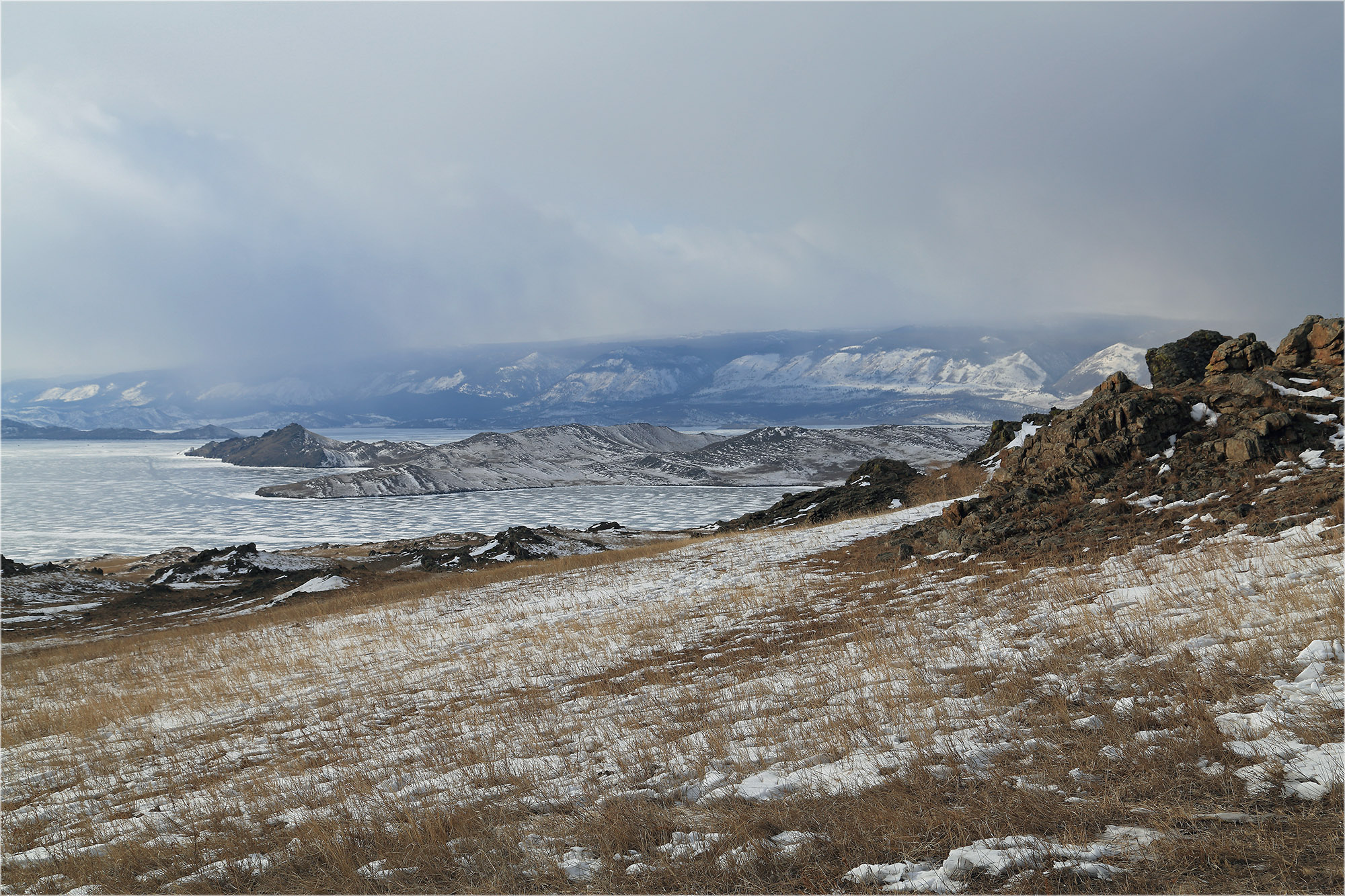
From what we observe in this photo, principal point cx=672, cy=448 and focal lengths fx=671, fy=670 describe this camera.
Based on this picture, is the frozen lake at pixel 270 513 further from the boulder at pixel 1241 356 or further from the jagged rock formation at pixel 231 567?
the boulder at pixel 1241 356

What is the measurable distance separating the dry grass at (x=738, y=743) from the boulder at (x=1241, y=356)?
13381 millimetres

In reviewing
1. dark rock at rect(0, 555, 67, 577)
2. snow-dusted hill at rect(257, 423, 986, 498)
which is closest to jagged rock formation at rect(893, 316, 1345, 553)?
dark rock at rect(0, 555, 67, 577)

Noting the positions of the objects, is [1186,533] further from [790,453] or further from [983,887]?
[790,453]

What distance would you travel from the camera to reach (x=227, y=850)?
536 centimetres

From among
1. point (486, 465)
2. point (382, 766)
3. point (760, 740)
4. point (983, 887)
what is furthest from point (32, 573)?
point (486, 465)

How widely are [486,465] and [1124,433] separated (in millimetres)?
159148

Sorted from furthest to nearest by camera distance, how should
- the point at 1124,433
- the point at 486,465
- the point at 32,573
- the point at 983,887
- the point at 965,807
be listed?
the point at 486,465, the point at 32,573, the point at 1124,433, the point at 965,807, the point at 983,887

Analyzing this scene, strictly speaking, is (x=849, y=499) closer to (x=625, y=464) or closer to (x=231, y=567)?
(x=231, y=567)

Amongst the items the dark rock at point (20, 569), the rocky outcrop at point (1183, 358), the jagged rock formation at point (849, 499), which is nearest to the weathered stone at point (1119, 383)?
the rocky outcrop at point (1183, 358)

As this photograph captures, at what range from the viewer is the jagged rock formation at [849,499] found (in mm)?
34719

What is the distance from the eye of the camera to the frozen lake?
83625 millimetres

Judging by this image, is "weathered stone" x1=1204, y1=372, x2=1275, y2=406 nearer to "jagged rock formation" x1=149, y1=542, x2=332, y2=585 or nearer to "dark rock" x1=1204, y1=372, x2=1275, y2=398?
"dark rock" x1=1204, y1=372, x2=1275, y2=398

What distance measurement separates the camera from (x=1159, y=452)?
16094 mm

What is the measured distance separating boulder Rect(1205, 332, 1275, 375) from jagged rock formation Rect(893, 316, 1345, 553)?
1.5 inches
